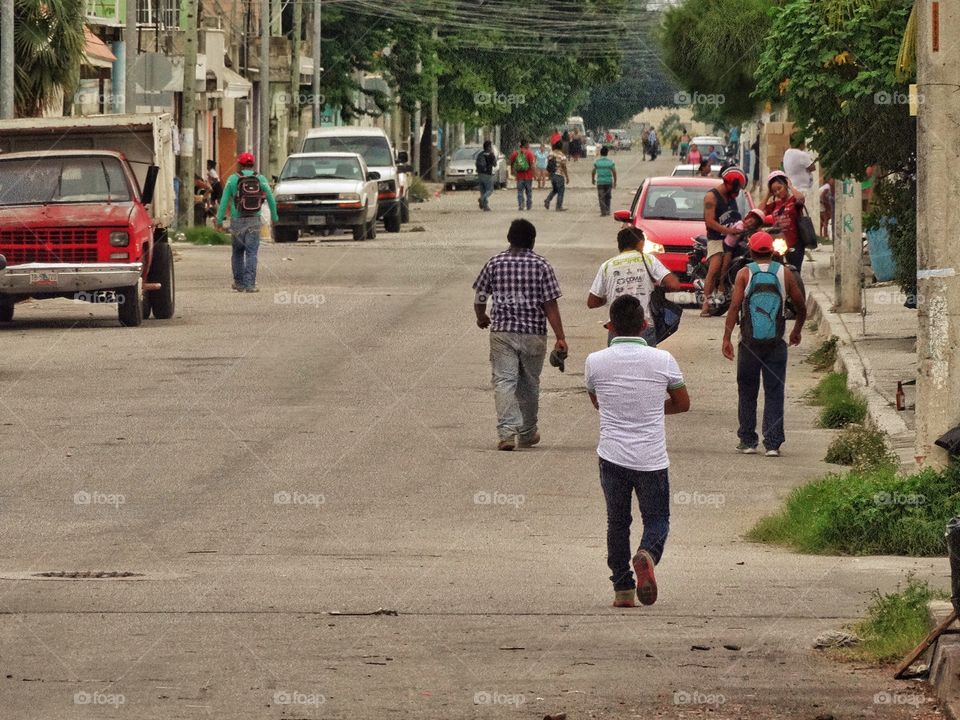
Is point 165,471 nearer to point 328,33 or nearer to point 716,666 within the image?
point 716,666

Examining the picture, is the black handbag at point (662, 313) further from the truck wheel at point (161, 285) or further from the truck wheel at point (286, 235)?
the truck wheel at point (286, 235)

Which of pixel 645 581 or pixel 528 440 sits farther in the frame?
pixel 528 440

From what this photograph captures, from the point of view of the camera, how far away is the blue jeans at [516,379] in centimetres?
1445

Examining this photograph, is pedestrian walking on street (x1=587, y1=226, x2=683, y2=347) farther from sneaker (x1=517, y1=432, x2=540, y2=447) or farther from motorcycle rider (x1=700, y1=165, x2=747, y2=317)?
motorcycle rider (x1=700, y1=165, x2=747, y2=317)

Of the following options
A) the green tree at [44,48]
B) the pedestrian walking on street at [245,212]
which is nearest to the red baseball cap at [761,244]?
the pedestrian walking on street at [245,212]

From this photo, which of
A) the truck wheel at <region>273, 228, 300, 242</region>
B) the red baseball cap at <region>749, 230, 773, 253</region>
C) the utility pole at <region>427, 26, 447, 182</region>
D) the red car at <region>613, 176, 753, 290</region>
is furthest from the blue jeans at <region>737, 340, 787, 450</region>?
the utility pole at <region>427, 26, 447, 182</region>

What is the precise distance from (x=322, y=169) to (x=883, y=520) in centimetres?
3137

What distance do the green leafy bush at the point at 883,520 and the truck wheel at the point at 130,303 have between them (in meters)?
12.7

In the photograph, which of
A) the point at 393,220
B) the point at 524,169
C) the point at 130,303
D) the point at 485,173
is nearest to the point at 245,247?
the point at 130,303

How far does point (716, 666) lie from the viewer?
25.6 feet

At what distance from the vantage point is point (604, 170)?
4962 cm

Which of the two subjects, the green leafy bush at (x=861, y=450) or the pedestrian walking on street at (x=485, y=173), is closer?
the green leafy bush at (x=861, y=450)

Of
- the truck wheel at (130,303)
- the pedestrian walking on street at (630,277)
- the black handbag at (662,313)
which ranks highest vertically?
the pedestrian walking on street at (630,277)

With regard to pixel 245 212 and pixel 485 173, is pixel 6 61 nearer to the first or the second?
pixel 245 212
